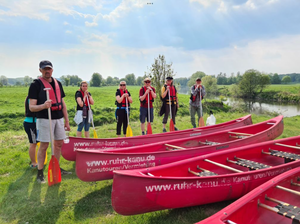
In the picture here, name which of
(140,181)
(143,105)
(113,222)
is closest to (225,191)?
(140,181)

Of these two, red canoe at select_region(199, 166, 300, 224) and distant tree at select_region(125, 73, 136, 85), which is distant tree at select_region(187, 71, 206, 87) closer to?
distant tree at select_region(125, 73, 136, 85)

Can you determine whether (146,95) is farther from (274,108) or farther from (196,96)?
(274,108)

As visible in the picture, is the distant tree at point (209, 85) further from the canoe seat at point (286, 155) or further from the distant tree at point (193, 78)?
the canoe seat at point (286, 155)

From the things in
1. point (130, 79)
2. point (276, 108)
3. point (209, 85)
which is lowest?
point (276, 108)

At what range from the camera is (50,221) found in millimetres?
2863

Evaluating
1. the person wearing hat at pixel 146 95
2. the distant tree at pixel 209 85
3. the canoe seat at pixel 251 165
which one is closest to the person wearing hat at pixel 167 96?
the person wearing hat at pixel 146 95

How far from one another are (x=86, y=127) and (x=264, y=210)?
15.5ft

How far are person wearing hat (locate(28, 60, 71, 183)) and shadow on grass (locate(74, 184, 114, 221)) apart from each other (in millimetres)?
1204

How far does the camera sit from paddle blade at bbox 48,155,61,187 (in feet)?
12.4

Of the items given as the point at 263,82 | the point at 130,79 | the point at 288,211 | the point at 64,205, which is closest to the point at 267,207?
the point at 288,211

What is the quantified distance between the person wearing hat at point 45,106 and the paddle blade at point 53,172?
294 mm

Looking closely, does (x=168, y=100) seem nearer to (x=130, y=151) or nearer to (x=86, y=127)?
(x=86, y=127)

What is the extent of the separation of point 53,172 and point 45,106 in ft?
4.08

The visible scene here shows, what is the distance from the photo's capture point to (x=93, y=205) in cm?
321
